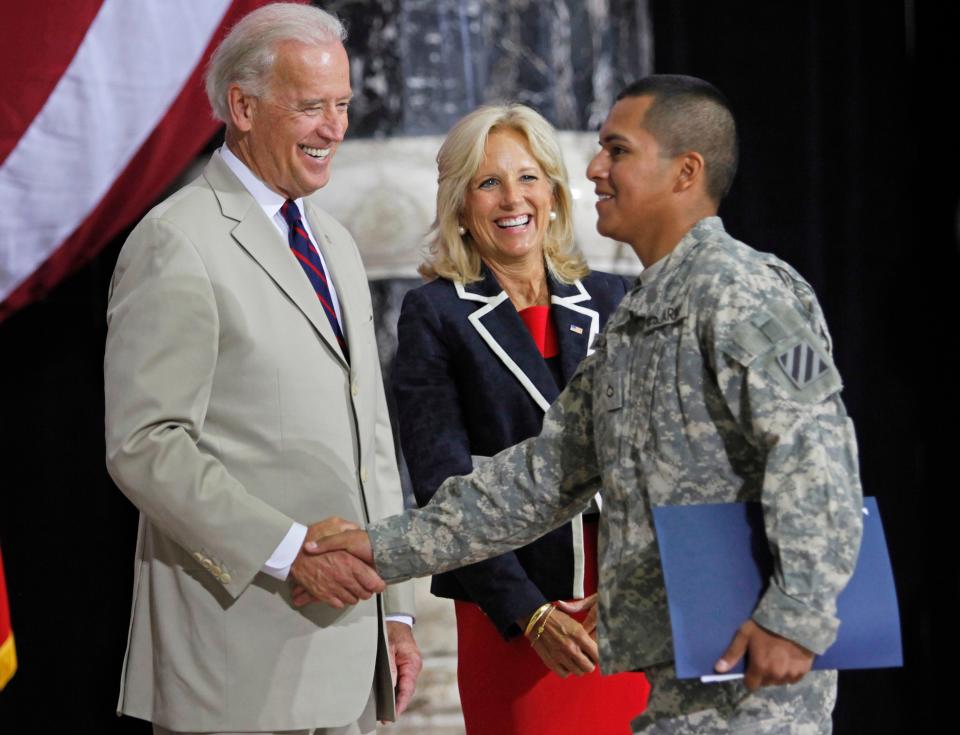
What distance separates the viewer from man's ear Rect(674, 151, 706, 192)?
1810 mm

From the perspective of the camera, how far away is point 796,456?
1532 millimetres

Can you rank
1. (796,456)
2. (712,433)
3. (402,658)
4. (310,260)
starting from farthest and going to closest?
(402,658), (310,260), (712,433), (796,456)

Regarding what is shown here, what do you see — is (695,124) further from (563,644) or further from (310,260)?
(563,644)

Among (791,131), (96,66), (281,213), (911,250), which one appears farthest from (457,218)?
(911,250)

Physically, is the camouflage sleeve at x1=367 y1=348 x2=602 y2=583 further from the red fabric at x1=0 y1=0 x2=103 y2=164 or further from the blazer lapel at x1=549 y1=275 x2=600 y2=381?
the red fabric at x1=0 y1=0 x2=103 y2=164

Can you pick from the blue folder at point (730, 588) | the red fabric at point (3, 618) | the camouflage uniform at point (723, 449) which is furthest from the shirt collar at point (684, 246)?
the red fabric at point (3, 618)

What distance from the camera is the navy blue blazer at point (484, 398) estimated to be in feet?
7.62

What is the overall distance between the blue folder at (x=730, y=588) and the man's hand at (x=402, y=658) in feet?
2.72

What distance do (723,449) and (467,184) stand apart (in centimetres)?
105

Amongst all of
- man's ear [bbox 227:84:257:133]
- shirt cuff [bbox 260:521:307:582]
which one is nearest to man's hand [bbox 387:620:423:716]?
shirt cuff [bbox 260:521:307:582]

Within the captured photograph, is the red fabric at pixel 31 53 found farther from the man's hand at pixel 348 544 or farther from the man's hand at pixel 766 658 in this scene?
the man's hand at pixel 766 658

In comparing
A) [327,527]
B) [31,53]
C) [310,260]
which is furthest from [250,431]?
[31,53]

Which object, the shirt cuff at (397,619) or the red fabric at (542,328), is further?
the red fabric at (542,328)

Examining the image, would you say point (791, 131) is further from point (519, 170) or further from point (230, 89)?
point (230, 89)
